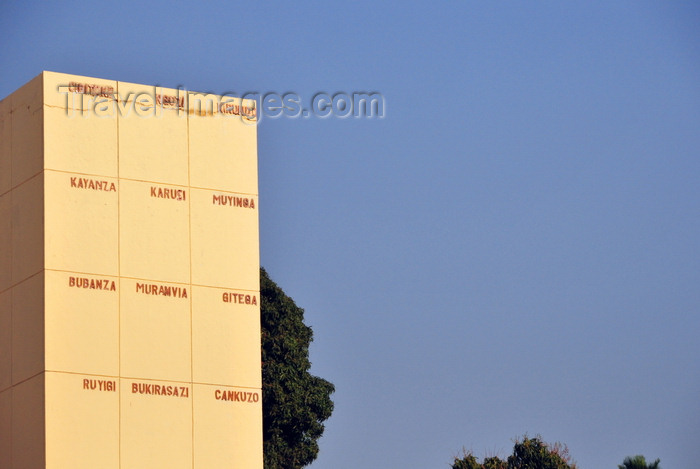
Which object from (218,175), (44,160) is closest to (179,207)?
(218,175)

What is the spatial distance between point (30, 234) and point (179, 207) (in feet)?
11.6

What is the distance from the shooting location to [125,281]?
95.6 ft

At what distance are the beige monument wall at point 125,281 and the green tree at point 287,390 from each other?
53.7 feet

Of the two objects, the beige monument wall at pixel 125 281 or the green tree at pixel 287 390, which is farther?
the green tree at pixel 287 390

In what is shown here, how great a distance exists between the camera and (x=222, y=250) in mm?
30891

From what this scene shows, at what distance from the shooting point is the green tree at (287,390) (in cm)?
4719

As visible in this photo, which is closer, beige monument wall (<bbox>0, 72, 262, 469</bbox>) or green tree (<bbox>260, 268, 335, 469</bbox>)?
beige monument wall (<bbox>0, 72, 262, 469</bbox>)

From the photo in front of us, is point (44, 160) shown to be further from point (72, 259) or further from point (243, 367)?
point (243, 367)

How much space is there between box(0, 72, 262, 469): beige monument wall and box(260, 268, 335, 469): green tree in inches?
645

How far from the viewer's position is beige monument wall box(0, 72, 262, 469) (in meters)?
28.0

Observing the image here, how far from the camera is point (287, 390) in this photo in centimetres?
4756

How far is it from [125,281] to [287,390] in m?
19.2

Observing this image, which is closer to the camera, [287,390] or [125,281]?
[125,281]

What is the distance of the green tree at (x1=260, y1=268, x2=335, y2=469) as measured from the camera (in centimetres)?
4719
